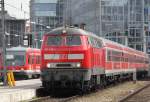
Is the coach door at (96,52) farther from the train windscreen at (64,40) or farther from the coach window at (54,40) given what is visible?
the coach window at (54,40)

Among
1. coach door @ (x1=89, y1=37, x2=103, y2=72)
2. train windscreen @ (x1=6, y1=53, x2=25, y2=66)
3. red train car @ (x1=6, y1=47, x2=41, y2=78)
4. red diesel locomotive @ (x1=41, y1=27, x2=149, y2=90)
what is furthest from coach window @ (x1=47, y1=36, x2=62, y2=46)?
train windscreen @ (x1=6, y1=53, x2=25, y2=66)

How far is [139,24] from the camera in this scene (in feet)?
335

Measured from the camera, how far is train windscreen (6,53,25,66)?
46.7 meters

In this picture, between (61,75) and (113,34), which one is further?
(113,34)

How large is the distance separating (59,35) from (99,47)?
4.65m

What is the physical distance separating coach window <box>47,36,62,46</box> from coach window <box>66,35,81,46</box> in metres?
0.40

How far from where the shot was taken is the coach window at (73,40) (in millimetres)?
25967

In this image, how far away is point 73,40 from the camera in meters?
26.1

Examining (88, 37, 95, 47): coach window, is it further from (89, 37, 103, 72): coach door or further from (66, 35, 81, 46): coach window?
(66, 35, 81, 46): coach window

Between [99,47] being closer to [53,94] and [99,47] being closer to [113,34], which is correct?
[53,94]

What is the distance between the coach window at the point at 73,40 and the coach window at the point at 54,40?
0.40 m

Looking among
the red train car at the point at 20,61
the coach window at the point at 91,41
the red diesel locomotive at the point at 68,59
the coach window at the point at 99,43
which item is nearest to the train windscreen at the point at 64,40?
the red diesel locomotive at the point at 68,59

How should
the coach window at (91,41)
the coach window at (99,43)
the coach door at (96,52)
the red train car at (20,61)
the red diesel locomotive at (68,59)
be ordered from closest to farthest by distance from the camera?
1. the red diesel locomotive at (68,59)
2. the coach window at (91,41)
3. the coach door at (96,52)
4. the coach window at (99,43)
5. the red train car at (20,61)

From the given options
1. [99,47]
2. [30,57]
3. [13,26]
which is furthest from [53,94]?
[13,26]
